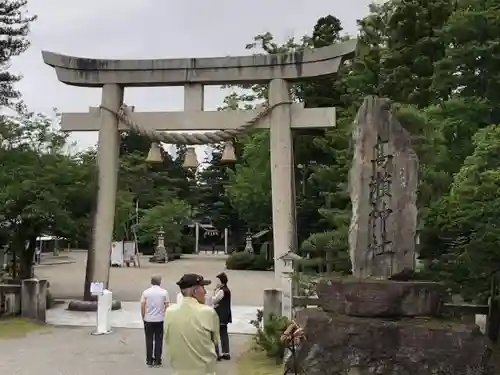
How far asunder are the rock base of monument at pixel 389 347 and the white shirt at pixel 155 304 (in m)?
2.73

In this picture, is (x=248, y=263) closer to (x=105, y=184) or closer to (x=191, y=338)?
(x=105, y=184)

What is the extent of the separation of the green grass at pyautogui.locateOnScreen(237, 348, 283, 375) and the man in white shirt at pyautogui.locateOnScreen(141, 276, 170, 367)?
4.32ft

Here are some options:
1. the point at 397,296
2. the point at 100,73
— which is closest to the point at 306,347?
the point at 397,296

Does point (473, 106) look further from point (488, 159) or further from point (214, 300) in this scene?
point (214, 300)

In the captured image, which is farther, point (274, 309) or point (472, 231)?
point (274, 309)

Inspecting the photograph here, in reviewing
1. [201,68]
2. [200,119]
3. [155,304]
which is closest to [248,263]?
[200,119]

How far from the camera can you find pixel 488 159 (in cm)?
873

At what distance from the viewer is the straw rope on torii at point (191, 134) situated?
16094mm

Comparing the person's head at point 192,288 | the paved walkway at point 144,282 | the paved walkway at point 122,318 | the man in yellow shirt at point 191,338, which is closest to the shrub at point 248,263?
the paved walkway at point 144,282

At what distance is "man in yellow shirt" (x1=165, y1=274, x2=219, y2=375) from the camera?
4645 millimetres

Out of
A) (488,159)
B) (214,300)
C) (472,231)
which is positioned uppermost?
(488,159)

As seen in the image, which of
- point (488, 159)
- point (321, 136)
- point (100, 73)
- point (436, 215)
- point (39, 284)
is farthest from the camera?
point (321, 136)

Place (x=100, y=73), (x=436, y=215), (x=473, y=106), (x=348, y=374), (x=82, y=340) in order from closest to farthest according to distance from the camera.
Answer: (x=348, y=374) → (x=436, y=215) → (x=473, y=106) → (x=82, y=340) → (x=100, y=73)

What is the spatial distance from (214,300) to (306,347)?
283 centimetres
